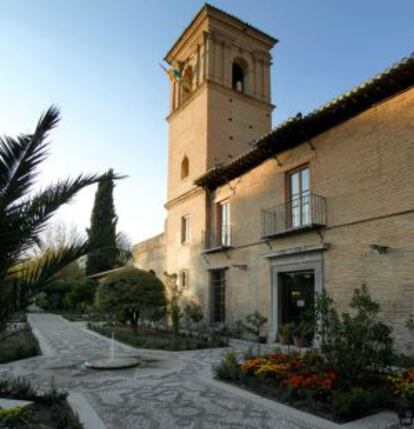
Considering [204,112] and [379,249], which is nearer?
[379,249]

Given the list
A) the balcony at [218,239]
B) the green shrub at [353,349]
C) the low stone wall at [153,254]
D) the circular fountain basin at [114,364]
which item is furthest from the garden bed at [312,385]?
the low stone wall at [153,254]

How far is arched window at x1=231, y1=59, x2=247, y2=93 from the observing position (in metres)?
20.8

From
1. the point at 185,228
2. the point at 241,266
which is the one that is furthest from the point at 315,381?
the point at 185,228

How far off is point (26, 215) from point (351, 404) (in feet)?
14.2

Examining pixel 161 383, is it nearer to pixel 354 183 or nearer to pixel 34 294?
pixel 34 294

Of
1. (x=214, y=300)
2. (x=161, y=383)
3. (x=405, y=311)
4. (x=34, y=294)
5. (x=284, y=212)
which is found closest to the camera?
(x=34, y=294)

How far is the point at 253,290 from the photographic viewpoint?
14305 mm

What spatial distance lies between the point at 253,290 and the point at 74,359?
21.7 feet

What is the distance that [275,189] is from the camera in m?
13.8

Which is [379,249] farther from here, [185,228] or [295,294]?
[185,228]

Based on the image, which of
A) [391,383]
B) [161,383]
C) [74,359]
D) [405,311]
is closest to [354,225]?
[405,311]

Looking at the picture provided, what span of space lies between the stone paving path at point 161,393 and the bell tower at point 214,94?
1041 cm

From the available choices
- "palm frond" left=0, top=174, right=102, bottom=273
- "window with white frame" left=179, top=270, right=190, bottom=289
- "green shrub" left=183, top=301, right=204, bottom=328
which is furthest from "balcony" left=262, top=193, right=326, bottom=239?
"palm frond" left=0, top=174, right=102, bottom=273

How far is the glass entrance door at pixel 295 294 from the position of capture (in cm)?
1209
